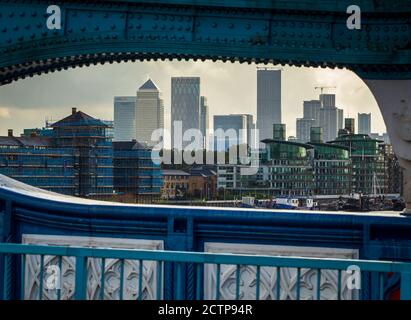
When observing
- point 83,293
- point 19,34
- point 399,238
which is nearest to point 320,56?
point 399,238

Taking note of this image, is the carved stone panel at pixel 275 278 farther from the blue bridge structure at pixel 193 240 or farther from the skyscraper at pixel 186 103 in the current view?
the skyscraper at pixel 186 103

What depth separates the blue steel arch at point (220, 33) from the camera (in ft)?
26.2

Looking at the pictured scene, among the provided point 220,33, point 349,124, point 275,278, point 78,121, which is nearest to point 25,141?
point 78,121

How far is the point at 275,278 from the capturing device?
25.1 ft

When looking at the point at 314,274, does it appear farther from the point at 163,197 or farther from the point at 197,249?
the point at 163,197

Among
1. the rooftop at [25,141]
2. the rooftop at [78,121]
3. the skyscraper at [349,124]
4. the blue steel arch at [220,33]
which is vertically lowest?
the blue steel arch at [220,33]

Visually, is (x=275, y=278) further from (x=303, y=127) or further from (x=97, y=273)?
(x=303, y=127)

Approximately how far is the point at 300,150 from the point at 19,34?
101299 mm

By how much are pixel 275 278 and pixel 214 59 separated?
2.49 metres

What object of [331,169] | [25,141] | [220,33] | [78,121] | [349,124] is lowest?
[331,169]

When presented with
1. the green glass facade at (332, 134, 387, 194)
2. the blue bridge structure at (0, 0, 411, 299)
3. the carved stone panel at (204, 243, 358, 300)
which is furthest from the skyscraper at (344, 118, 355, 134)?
the carved stone panel at (204, 243, 358, 300)

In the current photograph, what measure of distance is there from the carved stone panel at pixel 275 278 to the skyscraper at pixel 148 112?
164639 mm

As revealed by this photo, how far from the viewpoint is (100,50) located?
8219 mm

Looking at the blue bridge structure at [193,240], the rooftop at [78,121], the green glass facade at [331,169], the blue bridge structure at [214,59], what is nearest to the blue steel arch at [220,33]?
the blue bridge structure at [214,59]
